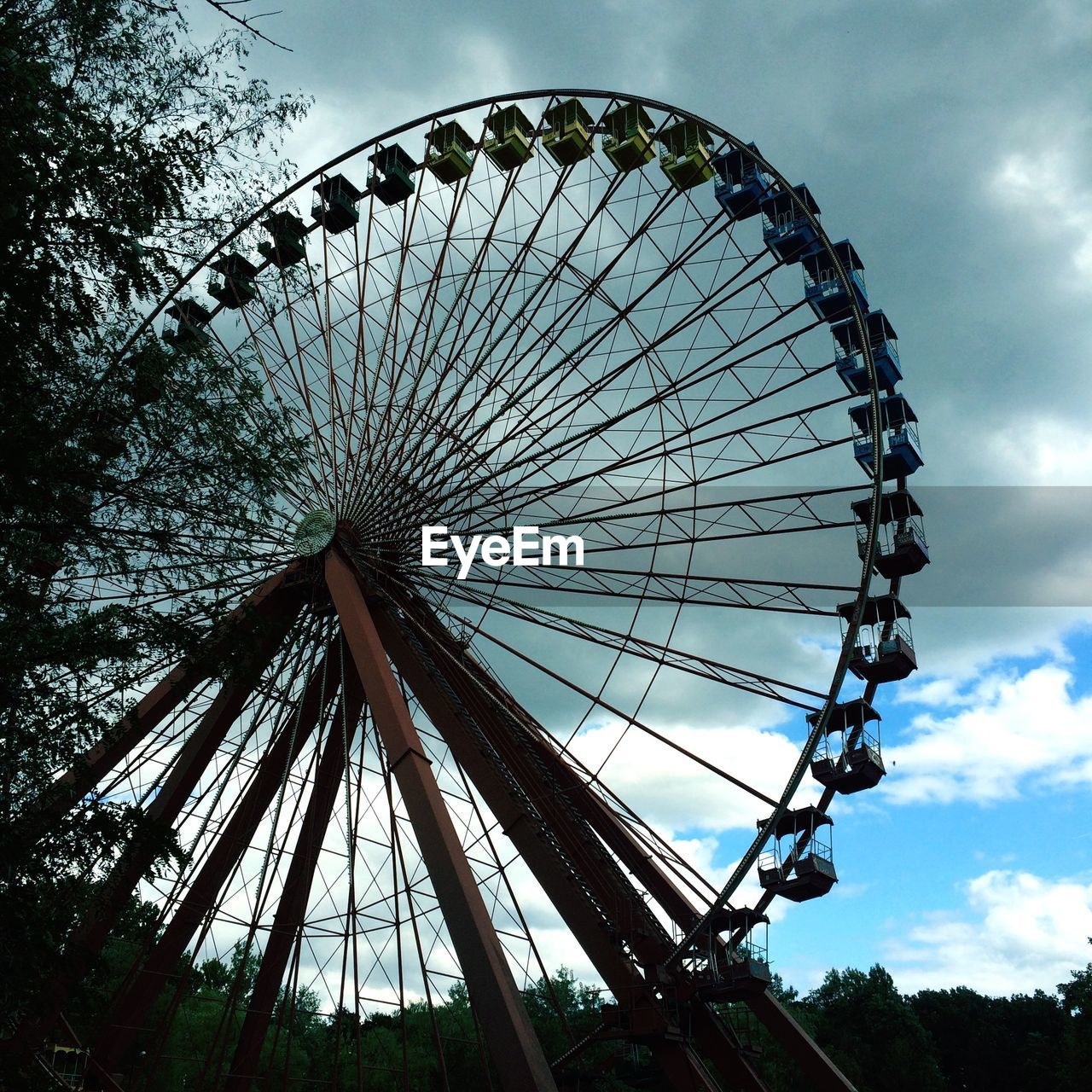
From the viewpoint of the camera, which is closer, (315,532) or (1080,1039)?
(315,532)

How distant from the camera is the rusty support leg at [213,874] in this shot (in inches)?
663

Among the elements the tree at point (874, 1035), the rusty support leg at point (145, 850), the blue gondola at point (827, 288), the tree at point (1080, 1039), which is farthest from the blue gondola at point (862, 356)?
the tree at point (874, 1035)

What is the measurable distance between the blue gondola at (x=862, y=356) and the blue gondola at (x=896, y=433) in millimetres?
326

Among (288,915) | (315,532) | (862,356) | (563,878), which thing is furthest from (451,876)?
(862,356)

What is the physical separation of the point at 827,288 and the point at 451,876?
1128 centimetres

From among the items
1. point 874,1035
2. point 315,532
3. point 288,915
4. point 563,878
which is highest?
point 874,1035

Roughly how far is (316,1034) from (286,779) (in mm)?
27588

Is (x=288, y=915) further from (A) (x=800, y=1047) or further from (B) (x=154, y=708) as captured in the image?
(A) (x=800, y=1047)

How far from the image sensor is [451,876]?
1309cm

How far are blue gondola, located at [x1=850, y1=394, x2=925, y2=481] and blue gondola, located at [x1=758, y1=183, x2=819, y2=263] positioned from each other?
2.77 metres

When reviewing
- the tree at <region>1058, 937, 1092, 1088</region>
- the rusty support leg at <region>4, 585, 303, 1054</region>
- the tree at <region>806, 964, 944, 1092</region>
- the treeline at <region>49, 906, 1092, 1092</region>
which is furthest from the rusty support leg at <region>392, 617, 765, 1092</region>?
the tree at <region>806, 964, 944, 1092</region>

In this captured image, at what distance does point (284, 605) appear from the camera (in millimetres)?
18391

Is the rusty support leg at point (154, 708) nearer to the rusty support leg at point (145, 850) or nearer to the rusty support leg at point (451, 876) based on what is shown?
the rusty support leg at point (145, 850)

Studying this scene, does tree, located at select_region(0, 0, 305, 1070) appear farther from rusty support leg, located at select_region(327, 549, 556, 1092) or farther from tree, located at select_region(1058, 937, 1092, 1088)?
tree, located at select_region(1058, 937, 1092, 1088)
